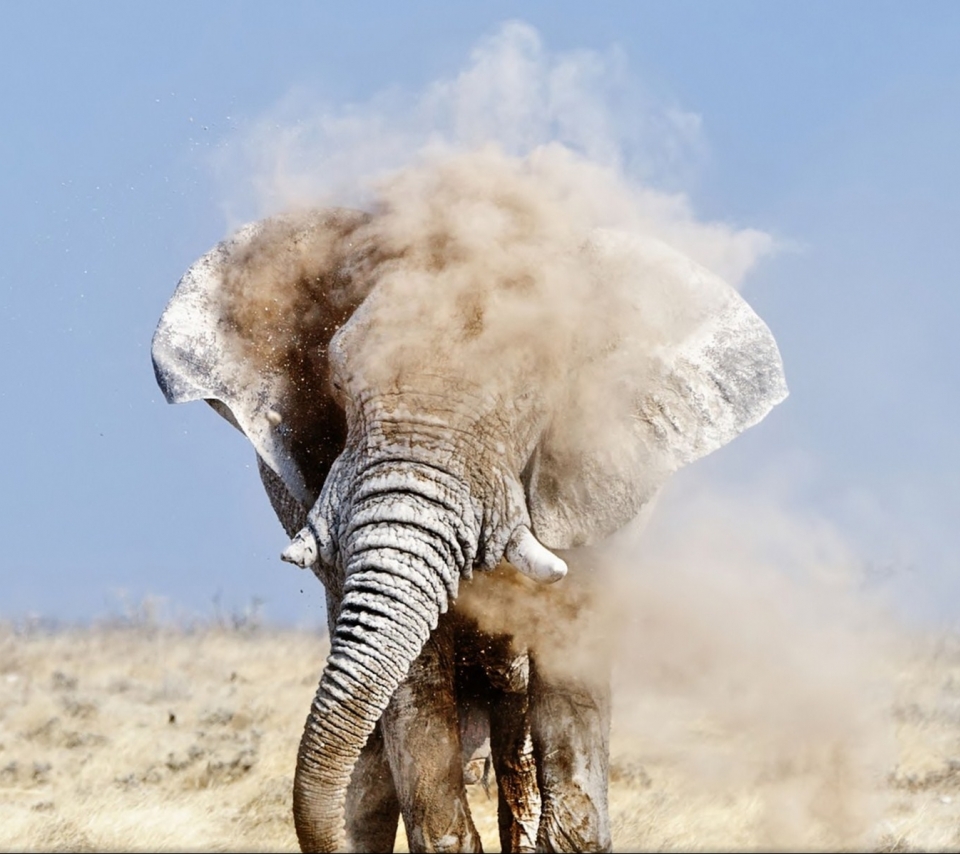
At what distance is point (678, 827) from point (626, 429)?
5.47 meters

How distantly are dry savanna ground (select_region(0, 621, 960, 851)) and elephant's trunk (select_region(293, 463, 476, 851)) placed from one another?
311cm

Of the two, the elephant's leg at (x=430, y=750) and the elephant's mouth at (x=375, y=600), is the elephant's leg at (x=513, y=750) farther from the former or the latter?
the elephant's mouth at (x=375, y=600)

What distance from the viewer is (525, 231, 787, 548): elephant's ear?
756 cm

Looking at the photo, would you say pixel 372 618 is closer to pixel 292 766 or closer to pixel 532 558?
pixel 532 558

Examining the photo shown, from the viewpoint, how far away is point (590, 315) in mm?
7641

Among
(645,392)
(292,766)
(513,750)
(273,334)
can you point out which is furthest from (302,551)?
(292,766)

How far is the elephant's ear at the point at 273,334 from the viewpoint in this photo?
798cm

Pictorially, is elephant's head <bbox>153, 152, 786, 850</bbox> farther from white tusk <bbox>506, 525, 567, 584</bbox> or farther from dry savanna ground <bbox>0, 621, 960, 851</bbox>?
dry savanna ground <bbox>0, 621, 960, 851</bbox>

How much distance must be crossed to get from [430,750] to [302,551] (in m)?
1.30

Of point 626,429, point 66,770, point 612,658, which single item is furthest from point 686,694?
point 66,770

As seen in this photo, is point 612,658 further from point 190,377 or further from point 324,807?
point 190,377

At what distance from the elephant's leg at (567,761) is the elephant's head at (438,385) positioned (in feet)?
2.87

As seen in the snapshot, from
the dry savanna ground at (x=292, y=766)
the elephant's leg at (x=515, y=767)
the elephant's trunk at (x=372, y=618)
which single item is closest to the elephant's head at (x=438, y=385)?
the elephant's trunk at (x=372, y=618)

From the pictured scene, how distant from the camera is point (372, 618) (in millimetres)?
6836
